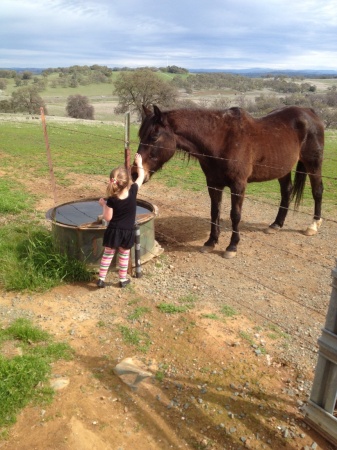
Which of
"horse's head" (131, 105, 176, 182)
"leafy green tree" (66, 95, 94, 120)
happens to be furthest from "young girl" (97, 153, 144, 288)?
"leafy green tree" (66, 95, 94, 120)

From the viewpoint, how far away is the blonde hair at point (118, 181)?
12.9 feet

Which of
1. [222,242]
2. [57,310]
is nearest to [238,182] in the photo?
[222,242]

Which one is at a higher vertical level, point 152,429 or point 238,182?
point 238,182

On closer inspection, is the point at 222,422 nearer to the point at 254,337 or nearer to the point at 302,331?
the point at 254,337

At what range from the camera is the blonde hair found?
12.9 feet

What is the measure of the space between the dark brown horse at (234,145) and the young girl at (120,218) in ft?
1.61

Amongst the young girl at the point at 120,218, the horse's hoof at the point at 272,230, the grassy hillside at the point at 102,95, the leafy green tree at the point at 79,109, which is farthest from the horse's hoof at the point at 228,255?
the leafy green tree at the point at 79,109

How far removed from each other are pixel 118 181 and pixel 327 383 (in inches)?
106

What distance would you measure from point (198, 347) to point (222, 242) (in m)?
2.80

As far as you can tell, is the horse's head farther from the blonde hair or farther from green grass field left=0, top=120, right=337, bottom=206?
green grass field left=0, top=120, right=337, bottom=206

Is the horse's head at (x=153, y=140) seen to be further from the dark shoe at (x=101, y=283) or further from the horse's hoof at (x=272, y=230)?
the horse's hoof at (x=272, y=230)

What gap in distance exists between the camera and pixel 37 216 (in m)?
6.98

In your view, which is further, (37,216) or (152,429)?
(37,216)

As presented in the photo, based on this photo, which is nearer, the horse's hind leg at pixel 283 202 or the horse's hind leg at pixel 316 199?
the horse's hind leg at pixel 316 199
